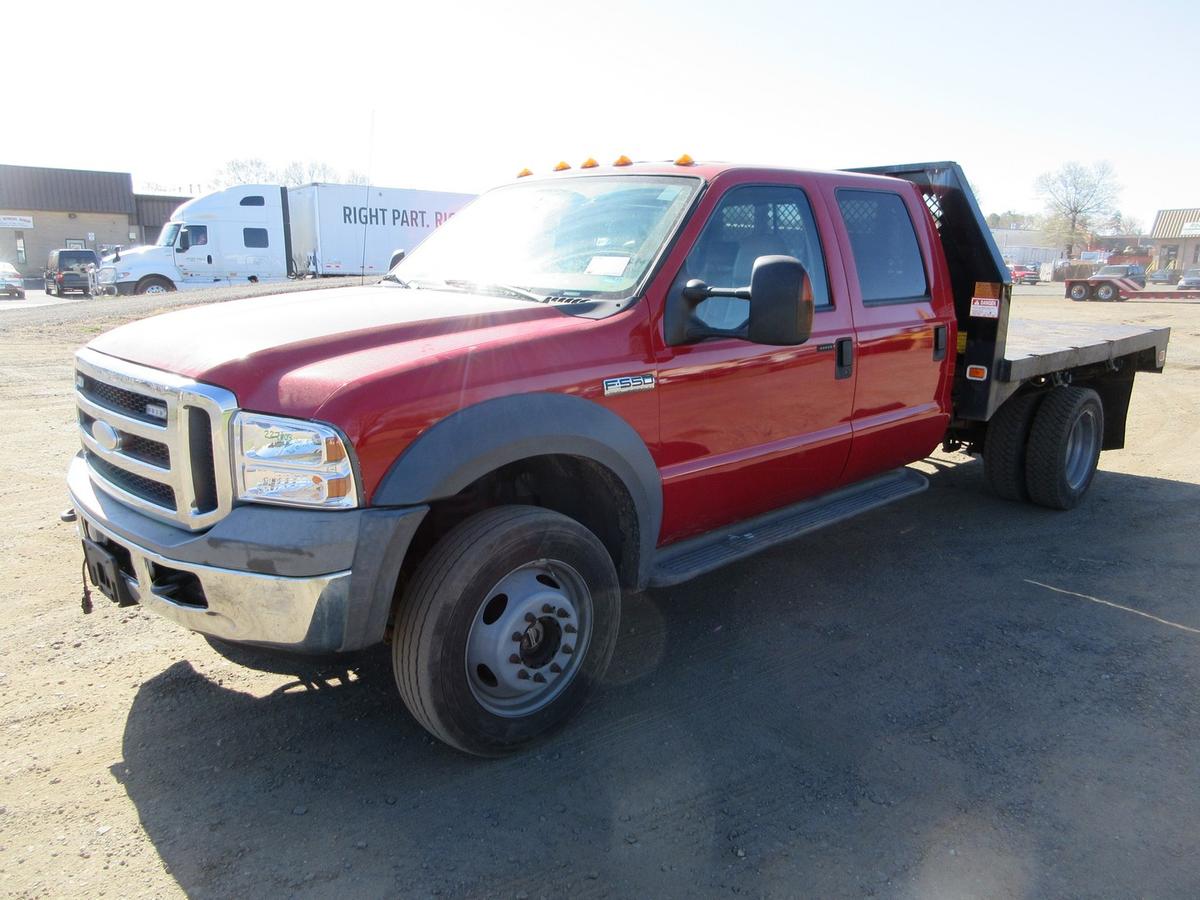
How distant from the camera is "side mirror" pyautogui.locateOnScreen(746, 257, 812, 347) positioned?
10.0 ft

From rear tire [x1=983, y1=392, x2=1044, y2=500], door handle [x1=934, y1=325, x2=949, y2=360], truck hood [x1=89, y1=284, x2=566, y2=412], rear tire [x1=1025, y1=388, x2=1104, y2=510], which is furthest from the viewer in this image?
rear tire [x1=983, y1=392, x2=1044, y2=500]

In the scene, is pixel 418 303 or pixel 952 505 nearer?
pixel 418 303

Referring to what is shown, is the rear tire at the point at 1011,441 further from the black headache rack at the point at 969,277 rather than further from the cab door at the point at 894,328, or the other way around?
the cab door at the point at 894,328

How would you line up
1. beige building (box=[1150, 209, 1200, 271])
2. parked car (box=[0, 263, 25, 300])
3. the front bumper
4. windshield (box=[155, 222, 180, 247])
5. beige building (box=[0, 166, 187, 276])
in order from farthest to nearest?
beige building (box=[1150, 209, 1200, 271])
beige building (box=[0, 166, 187, 276])
parked car (box=[0, 263, 25, 300])
windshield (box=[155, 222, 180, 247])
the front bumper

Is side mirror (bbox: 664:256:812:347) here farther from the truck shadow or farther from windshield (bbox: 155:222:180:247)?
windshield (bbox: 155:222:180:247)

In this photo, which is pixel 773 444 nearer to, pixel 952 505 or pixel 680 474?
pixel 680 474

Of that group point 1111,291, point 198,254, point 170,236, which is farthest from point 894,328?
point 1111,291

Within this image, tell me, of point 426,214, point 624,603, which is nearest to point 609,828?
point 624,603

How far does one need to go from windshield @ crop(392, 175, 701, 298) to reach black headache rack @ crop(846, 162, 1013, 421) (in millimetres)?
2248

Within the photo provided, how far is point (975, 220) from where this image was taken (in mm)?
5109

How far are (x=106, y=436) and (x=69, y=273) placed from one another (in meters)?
37.5

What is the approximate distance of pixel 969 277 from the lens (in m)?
5.23

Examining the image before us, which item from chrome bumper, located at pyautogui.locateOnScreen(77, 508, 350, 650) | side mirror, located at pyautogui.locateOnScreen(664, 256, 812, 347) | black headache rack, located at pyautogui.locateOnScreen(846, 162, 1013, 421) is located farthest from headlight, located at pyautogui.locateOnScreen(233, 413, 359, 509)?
black headache rack, located at pyautogui.locateOnScreen(846, 162, 1013, 421)

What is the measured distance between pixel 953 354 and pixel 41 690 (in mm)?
4689
